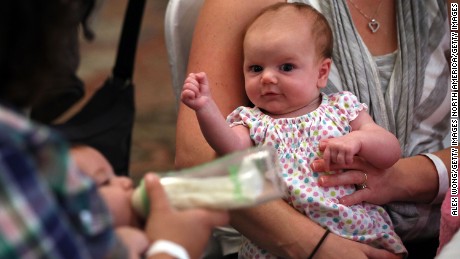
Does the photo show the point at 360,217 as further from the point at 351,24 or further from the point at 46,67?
the point at 46,67

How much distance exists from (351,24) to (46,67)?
0.99 m

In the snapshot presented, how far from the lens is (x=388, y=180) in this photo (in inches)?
60.6

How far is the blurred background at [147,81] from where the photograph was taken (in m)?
3.31

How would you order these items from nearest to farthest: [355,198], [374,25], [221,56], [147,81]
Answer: [355,198] → [221,56] → [374,25] → [147,81]

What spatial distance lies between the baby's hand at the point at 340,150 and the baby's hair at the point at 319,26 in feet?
0.74

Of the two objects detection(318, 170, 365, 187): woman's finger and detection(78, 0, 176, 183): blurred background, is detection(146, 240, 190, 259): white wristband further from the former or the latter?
detection(78, 0, 176, 183): blurred background

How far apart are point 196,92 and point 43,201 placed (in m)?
0.69

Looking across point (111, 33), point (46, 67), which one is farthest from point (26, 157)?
point (111, 33)

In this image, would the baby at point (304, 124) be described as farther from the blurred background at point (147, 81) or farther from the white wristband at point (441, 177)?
the blurred background at point (147, 81)

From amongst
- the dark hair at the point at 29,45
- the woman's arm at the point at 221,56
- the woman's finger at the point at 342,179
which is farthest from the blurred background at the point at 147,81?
the dark hair at the point at 29,45

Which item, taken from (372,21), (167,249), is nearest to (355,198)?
(372,21)

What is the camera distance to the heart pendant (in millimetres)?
1721

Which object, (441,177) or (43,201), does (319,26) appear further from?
(43,201)

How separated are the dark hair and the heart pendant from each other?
1058mm
